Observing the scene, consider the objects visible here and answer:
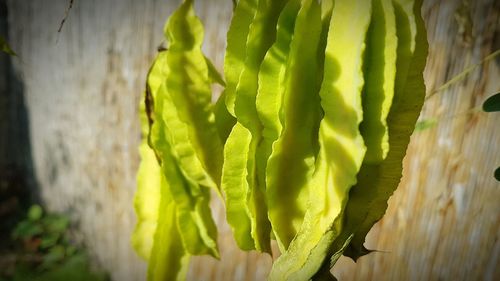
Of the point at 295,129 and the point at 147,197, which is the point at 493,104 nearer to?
the point at 295,129

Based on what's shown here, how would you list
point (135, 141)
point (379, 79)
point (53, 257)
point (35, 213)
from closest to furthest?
1. point (379, 79)
2. point (135, 141)
3. point (53, 257)
4. point (35, 213)

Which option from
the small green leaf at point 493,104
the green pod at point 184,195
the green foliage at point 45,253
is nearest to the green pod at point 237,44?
the green pod at point 184,195

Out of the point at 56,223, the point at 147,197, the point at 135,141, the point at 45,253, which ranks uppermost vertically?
the point at 147,197

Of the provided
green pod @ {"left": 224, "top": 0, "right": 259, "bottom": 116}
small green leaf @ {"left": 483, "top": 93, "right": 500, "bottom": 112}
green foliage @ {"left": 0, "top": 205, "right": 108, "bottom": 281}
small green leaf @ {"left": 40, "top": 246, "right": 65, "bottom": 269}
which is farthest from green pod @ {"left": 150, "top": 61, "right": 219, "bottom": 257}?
small green leaf @ {"left": 40, "top": 246, "right": 65, "bottom": 269}

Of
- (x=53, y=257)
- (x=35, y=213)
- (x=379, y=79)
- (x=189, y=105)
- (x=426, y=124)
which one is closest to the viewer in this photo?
(x=379, y=79)

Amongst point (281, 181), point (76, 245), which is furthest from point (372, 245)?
point (76, 245)

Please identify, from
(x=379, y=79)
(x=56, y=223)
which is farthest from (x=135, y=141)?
A: (x=379, y=79)

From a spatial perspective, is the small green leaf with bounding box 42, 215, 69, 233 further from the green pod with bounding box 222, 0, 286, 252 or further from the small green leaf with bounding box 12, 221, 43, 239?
the green pod with bounding box 222, 0, 286, 252

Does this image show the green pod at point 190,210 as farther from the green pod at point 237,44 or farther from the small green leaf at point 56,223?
the small green leaf at point 56,223
